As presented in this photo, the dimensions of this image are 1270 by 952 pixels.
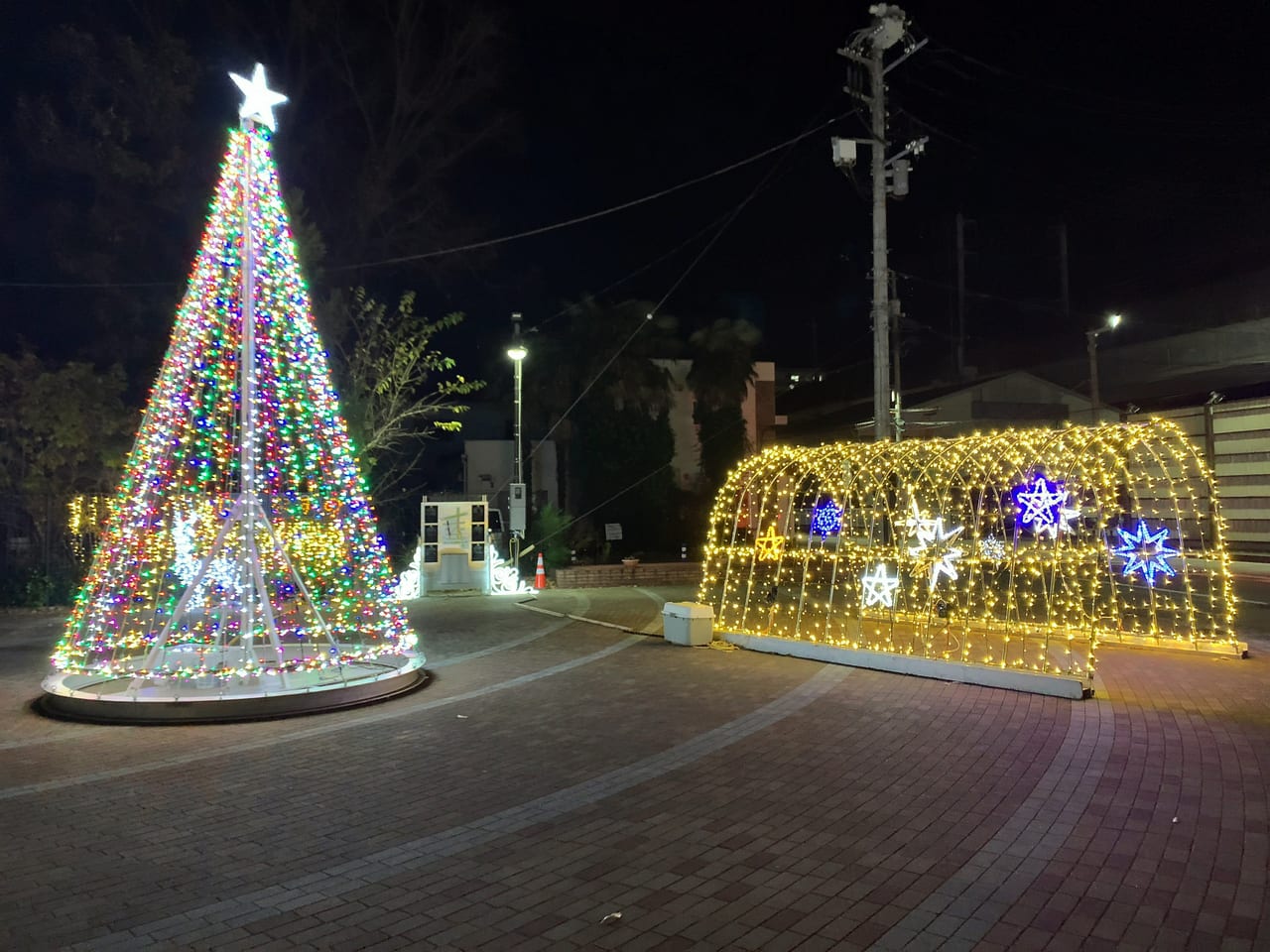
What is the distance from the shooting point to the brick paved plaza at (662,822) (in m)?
3.71

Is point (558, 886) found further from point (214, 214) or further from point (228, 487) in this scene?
point (214, 214)

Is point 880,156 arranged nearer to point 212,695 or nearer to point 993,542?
point 993,542

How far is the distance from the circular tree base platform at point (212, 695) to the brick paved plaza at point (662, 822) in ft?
0.65

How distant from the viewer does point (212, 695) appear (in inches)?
305

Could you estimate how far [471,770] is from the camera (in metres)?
5.96

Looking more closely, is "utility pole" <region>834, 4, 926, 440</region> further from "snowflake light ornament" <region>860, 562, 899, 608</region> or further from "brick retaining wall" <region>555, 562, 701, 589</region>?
"brick retaining wall" <region>555, 562, 701, 589</region>

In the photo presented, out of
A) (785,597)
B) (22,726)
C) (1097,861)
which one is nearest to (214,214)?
(22,726)

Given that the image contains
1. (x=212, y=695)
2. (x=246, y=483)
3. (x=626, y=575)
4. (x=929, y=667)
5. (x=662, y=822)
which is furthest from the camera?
(x=626, y=575)

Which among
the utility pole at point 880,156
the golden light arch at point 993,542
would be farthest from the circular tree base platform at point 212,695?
the utility pole at point 880,156

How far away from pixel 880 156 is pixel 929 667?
850 cm

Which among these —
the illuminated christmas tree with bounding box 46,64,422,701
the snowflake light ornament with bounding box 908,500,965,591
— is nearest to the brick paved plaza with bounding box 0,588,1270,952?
the illuminated christmas tree with bounding box 46,64,422,701

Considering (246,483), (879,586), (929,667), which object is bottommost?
(929,667)

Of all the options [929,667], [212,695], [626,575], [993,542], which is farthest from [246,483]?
[626,575]

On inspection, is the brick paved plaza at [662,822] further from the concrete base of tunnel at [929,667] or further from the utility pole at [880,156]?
the utility pole at [880,156]
